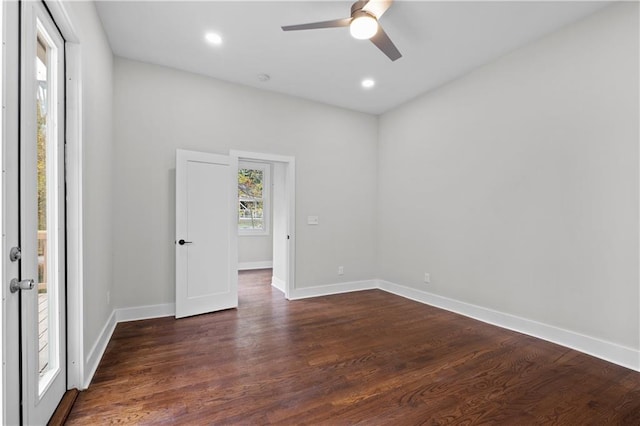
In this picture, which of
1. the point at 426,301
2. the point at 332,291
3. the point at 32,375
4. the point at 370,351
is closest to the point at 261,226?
the point at 332,291

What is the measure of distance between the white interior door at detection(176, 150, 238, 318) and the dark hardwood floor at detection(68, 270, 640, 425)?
13.9 inches

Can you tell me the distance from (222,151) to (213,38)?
1337 mm

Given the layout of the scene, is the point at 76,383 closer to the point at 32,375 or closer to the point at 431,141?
the point at 32,375

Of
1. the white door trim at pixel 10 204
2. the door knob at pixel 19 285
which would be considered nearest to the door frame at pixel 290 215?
the white door trim at pixel 10 204

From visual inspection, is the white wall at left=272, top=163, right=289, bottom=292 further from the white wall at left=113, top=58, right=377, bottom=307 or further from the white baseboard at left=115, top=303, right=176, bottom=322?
the white baseboard at left=115, top=303, right=176, bottom=322

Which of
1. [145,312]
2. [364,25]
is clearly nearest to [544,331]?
[364,25]

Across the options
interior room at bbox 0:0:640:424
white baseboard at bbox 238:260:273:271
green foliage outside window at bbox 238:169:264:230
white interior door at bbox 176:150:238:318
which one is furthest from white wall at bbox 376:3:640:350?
green foliage outside window at bbox 238:169:264:230

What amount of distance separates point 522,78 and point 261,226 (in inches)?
223

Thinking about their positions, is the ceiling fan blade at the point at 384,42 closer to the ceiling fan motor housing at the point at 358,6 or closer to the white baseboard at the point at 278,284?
the ceiling fan motor housing at the point at 358,6

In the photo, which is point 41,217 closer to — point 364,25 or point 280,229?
point 364,25

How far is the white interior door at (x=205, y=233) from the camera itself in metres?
3.42

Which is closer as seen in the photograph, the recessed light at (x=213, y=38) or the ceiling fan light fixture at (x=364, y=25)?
the ceiling fan light fixture at (x=364, y=25)

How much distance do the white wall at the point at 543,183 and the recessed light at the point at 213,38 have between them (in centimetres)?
290

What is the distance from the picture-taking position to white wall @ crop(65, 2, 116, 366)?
207cm
